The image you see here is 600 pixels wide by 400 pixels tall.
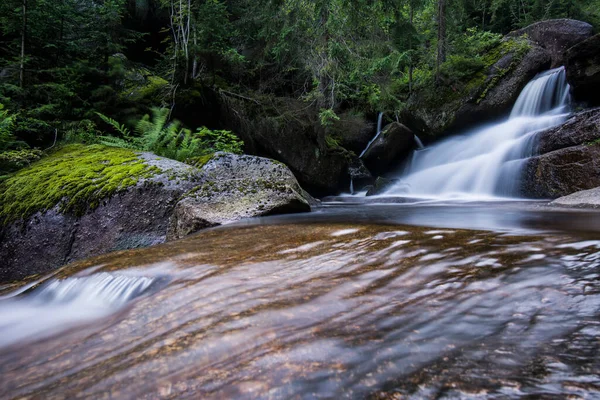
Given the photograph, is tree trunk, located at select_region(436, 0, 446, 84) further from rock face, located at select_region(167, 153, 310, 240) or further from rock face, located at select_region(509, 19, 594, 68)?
rock face, located at select_region(167, 153, 310, 240)

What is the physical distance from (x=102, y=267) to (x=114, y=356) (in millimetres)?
1330

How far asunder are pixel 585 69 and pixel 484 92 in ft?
11.1

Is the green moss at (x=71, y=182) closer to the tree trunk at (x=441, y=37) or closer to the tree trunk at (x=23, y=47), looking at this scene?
the tree trunk at (x=23, y=47)

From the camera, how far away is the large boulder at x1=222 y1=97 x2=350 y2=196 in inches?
427

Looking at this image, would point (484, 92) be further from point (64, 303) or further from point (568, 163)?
point (64, 303)

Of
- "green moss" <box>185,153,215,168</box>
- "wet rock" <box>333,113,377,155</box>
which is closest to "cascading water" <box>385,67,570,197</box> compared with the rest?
"wet rock" <box>333,113,377,155</box>

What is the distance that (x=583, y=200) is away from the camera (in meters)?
5.26

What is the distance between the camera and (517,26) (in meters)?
20.1

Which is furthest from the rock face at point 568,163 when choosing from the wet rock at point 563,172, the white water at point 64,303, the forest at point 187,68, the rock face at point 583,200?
the white water at point 64,303

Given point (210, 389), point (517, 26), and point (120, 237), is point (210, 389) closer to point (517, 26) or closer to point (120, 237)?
point (120, 237)

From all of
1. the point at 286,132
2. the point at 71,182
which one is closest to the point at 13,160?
the point at 71,182

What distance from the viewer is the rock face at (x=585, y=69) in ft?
30.6

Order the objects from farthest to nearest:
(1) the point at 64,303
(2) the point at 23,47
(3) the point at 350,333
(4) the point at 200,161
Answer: (2) the point at 23,47
(4) the point at 200,161
(1) the point at 64,303
(3) the point at 350,333

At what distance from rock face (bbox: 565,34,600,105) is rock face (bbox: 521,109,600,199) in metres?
2.36
